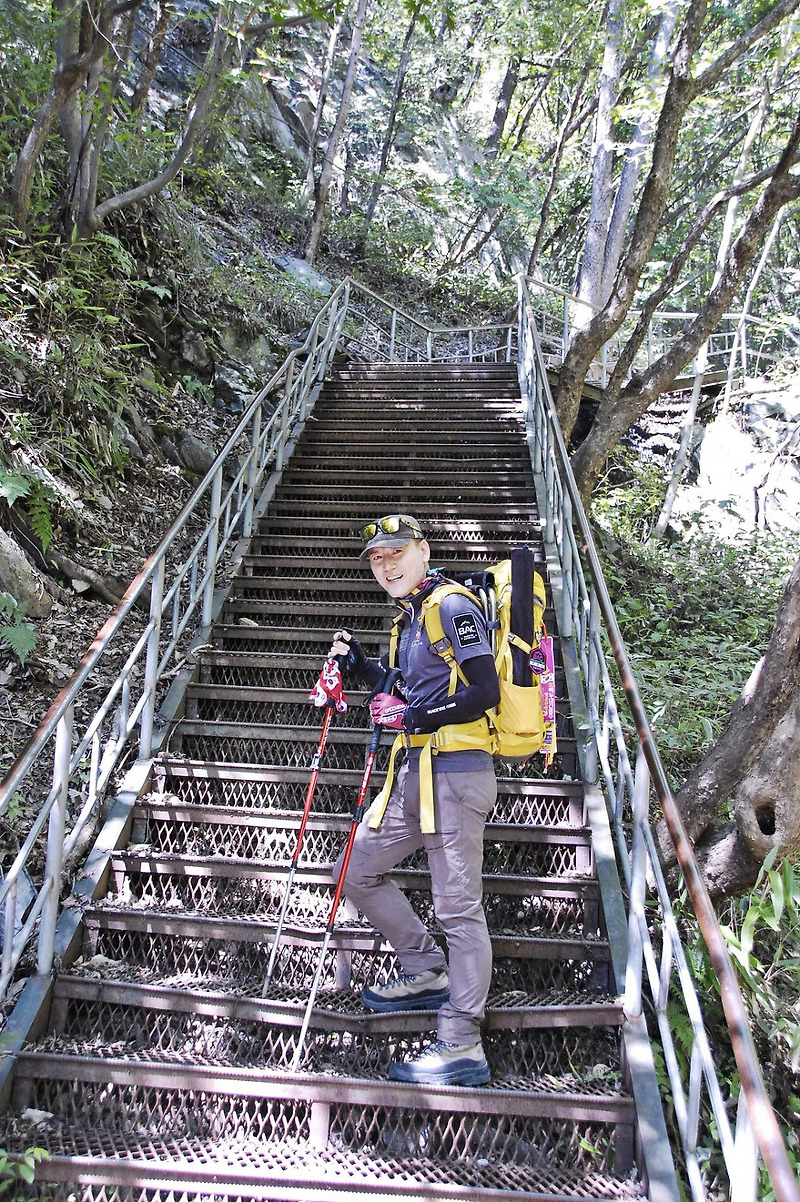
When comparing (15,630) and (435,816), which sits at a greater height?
(15,630)

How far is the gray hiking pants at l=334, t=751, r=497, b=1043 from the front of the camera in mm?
2752

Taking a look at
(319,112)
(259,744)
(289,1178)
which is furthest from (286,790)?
(319,112)

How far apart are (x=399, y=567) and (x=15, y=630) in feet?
8.13

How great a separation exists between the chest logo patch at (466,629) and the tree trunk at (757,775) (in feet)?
5.71

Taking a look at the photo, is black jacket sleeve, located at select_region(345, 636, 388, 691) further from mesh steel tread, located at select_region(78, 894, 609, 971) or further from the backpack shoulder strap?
mesh steel tread, located at select_region(78, 894, 609, 971)

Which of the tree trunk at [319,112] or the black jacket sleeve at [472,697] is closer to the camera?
the black jacket sleeve at [472,697]

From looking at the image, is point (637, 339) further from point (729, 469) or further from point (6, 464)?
point (729, 469)

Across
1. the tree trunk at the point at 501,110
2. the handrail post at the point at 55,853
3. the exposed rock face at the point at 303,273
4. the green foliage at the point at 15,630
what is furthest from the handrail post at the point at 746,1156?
the tree trunk at the point at 501,110

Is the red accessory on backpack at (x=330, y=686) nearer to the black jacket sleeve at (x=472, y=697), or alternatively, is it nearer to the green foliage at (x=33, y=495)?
the black jacket sleeve at (x=472, y=697)

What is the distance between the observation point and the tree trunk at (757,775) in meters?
3.56

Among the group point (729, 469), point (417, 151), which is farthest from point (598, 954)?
point (417, 151)

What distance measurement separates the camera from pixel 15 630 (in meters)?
4.35

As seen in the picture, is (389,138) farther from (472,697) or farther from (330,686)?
(472,697)

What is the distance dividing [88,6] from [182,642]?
14.7ft
